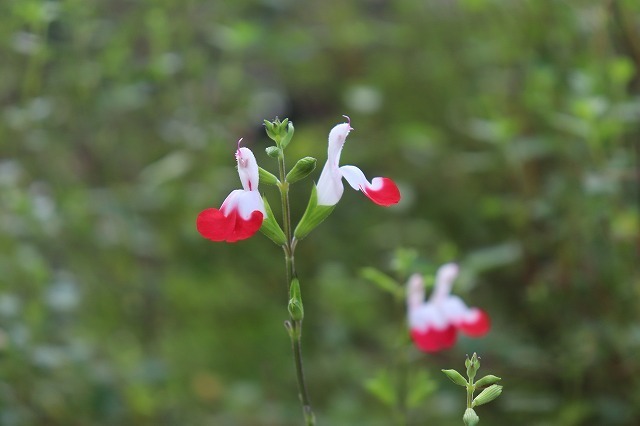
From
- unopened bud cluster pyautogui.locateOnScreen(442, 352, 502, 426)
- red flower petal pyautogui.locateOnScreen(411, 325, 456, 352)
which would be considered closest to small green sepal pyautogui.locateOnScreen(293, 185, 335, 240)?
unopened bud cluster pyautogui.locateOnScreen(442, 352, 502, 426)

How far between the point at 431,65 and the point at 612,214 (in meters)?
0.87

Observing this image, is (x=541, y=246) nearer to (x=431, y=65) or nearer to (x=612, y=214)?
(x=612, y=214)

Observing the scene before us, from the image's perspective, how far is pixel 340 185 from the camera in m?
0.78

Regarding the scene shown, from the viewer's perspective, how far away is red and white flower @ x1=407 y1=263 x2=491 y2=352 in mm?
1099

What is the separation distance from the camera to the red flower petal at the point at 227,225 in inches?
28.4

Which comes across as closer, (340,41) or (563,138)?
(563,138)

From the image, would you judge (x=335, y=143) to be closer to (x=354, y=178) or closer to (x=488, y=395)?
(x=354, y=178)

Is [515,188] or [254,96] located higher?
[254,96]

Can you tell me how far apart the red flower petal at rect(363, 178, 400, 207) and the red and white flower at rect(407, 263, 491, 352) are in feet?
1.15

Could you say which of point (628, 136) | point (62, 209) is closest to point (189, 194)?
point (62, 209)

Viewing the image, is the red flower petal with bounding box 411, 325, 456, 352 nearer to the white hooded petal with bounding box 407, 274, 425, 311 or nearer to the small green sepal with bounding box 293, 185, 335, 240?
the white hooded petal with bounding box 407, 274, 425, 311

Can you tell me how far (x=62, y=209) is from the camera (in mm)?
1559

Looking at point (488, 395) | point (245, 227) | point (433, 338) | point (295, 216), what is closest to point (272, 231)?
point (245, 227)

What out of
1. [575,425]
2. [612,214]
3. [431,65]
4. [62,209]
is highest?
[431,65]
